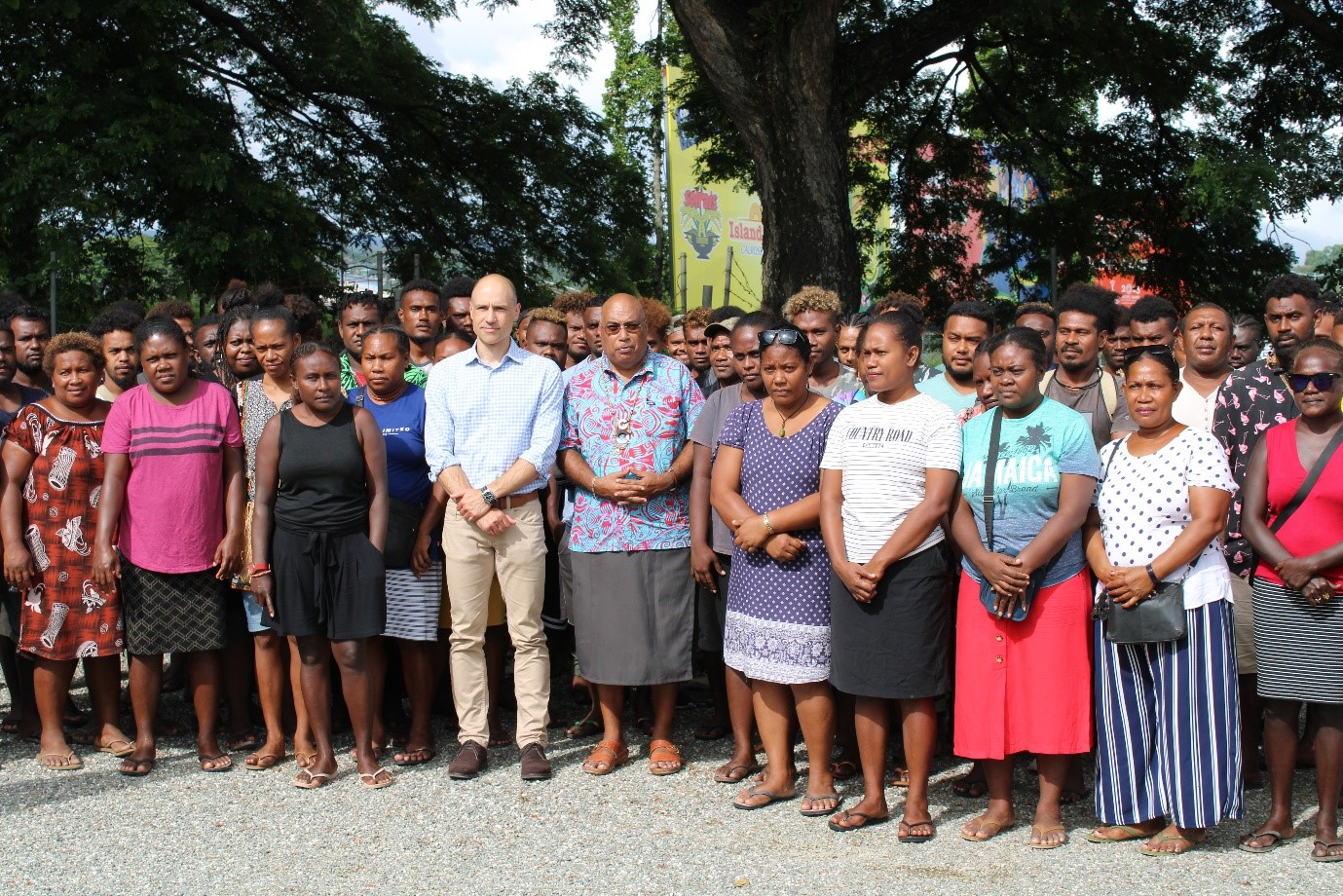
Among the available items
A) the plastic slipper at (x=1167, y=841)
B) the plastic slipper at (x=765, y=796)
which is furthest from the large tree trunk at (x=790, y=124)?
the plastic slipper at (x=1167, y=841)

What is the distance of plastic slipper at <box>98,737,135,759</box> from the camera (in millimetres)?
5918

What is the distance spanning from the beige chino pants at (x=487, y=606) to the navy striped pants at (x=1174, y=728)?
245 cm

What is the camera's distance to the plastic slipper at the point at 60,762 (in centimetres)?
575

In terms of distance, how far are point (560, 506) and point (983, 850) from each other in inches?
116

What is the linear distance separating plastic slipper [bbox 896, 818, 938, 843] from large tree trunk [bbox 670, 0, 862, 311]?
6648 mm

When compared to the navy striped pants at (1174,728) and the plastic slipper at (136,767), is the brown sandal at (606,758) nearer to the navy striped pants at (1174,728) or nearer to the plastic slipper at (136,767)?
the plastic slipper at (136,767)

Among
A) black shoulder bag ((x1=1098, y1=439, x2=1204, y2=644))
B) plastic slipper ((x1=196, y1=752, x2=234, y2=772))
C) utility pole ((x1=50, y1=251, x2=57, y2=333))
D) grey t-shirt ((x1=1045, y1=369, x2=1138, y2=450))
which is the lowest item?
plastic slipper ((x1=196, y1=752, x2=234, y2=772))

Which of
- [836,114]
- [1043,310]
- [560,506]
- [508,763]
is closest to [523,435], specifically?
[560,506]

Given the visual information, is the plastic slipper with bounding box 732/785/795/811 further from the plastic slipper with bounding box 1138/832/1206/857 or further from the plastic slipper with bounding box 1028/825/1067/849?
the plastic slipper with bounding box 1138/832/1206/857

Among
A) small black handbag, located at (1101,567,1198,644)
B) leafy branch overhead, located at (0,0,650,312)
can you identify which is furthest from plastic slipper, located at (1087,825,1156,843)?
leafy branch overhead, located at (0,0,650,312)

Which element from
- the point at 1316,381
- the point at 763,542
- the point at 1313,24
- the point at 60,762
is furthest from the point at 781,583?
the point at 1313,24

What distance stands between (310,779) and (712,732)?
1915 millimetres

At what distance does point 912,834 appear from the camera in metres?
4.76

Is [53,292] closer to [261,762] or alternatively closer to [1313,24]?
[261,762]
